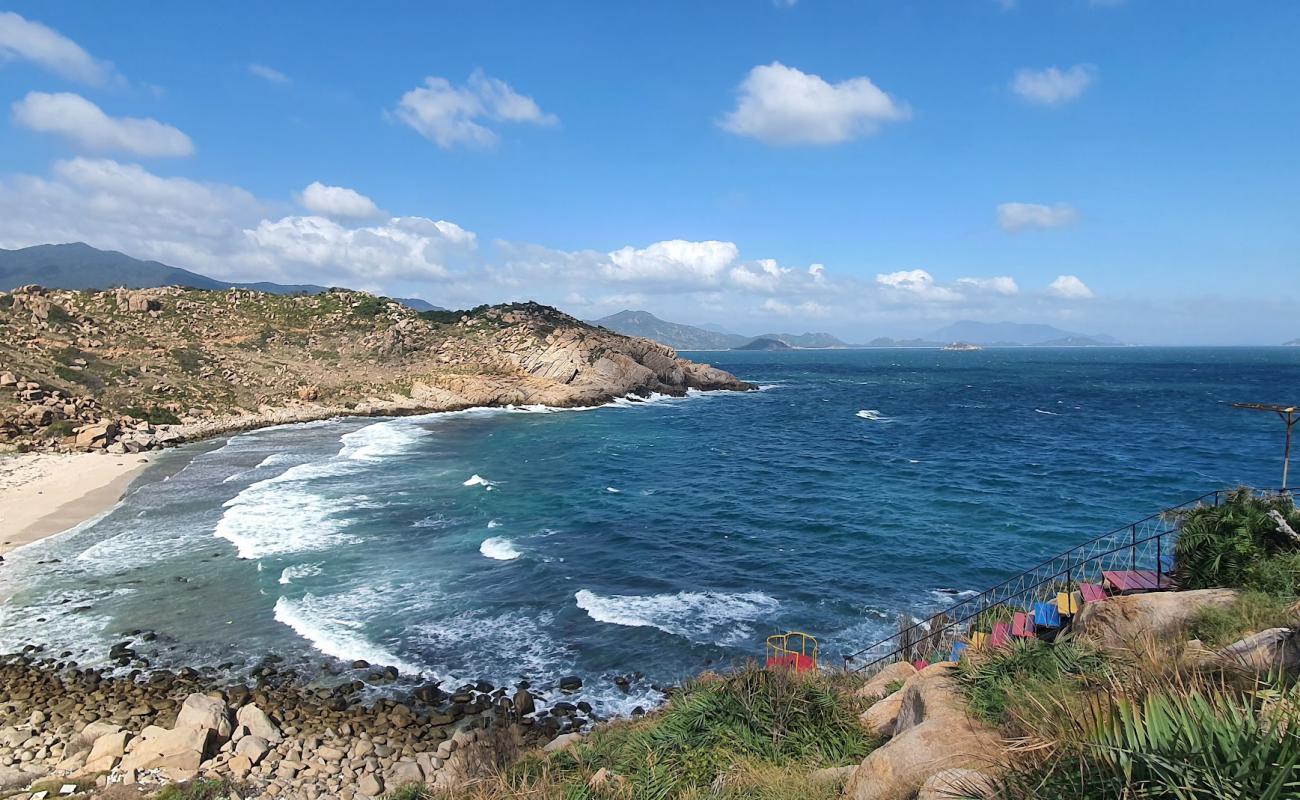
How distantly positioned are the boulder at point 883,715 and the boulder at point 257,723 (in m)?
12.7

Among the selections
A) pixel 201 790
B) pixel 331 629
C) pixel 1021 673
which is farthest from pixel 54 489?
pixel 1021 673

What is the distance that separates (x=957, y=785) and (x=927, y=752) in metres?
1.84

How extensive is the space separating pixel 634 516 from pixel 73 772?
72.8 feet

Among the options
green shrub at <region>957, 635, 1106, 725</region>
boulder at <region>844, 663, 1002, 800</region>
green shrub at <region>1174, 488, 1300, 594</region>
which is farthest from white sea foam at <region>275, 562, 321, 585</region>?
green shrub at <region>1174, 488, 1300, 594</region>

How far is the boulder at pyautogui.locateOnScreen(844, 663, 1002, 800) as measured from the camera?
6.38 m

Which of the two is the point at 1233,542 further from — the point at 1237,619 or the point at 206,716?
the point at 206,716

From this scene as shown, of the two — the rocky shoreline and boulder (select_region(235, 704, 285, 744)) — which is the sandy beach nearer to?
the rocky shoreline

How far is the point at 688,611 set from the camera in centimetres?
2152

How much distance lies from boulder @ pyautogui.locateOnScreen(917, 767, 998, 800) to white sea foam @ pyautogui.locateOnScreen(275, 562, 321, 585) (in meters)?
23.1

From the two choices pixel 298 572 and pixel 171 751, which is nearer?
pixel 171 751

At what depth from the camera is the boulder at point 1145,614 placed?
9.68 metres

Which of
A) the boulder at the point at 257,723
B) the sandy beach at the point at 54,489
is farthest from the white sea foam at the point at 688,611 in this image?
the sandy beach at the point at 54,489

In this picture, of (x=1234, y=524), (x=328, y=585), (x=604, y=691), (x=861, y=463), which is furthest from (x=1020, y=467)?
(x=328, y=585)

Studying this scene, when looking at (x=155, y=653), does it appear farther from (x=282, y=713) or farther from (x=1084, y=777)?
(x=1084, y=777)
